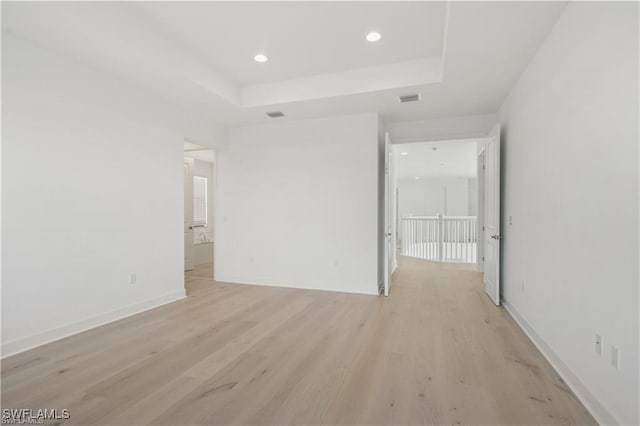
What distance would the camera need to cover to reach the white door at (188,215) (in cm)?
655

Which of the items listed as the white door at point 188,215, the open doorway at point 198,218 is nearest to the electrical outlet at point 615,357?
the open doorway at point 198,218

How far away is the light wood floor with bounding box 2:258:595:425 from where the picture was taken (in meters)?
1.82

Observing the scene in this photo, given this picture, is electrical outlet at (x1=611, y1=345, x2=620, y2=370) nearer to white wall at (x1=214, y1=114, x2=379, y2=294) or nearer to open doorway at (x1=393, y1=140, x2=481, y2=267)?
white wall at (x1=214, y1=114, x2=379, y2=294)

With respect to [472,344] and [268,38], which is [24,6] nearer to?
[268,38]

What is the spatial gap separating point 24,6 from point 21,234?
1.75m

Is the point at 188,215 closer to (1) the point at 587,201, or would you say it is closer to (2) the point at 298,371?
(2) the point at 298,371

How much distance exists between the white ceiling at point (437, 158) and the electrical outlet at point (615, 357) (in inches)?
185

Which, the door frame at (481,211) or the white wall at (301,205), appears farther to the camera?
Result: the door frame at (481,211)

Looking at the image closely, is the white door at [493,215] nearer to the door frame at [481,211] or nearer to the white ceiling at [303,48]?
the white ceiling at [303,48]

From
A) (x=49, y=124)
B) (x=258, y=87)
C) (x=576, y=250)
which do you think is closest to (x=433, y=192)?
(x=258, y=87)

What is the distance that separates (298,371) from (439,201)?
13.4 metres

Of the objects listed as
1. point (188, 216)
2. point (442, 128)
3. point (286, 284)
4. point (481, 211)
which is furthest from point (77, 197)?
point (481, 211)

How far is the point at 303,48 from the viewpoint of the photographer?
3299 mm

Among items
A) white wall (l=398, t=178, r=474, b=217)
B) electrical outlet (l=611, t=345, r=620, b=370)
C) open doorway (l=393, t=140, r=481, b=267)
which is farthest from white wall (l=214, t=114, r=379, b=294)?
white wall (l=398, t=178, r=474, b=217)
